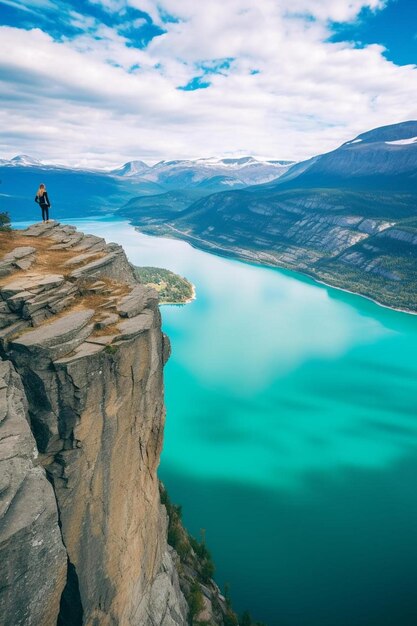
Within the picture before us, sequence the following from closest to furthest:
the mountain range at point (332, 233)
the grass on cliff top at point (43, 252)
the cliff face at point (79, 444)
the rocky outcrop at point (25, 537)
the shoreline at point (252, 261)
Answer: the rocky outcrop at point (25, 537) < the cliff face at point (79, 444) < the grass on cliff top at point (43, 252) < the shoreline at point (252, 261) < the mountain range at point (332, 233)

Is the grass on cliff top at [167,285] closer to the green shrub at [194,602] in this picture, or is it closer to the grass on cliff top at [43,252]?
the grass on cliff top at [43,252]

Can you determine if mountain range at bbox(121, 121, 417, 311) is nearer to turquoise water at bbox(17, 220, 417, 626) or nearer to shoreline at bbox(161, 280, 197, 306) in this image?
shoreline at bbox(161, 280, 197, 306)

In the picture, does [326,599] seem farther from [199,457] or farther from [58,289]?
[58,289]

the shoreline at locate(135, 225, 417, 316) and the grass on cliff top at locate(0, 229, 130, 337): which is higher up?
the grass on cliff top at locate(0, 229, 130, 337)

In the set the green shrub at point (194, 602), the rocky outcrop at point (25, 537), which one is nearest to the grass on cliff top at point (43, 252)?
the rocky outcrop at point (25, 537)

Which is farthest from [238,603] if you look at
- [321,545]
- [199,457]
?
[199,457]

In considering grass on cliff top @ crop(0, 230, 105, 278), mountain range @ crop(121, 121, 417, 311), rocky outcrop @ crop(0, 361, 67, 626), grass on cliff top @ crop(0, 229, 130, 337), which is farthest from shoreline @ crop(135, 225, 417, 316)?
rocky outcrop @ crop(0, 361, 67, 626)
